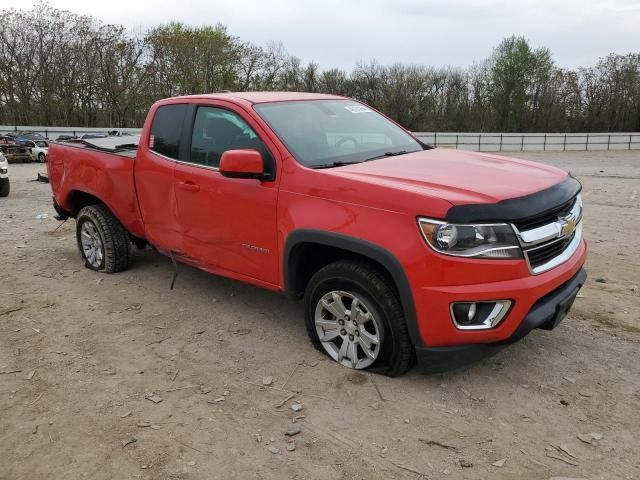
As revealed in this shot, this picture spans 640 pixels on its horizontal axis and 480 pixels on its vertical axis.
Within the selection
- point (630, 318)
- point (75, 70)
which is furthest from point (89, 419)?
point (75, 70)

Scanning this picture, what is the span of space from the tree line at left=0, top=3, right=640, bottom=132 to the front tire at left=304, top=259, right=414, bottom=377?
46882 millimetres

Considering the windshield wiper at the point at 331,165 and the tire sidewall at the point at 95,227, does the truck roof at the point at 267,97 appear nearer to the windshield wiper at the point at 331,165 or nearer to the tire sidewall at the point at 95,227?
the windshield wiper at the point at 331,165

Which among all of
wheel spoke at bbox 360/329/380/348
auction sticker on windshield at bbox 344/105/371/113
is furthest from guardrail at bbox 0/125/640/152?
wheel spoke at bbox 360/329/380/348

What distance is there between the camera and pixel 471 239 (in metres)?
3.04

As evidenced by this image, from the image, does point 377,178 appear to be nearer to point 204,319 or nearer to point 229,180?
point 229,180

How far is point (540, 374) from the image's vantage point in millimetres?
3627

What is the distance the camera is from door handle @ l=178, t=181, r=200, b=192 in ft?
14.5

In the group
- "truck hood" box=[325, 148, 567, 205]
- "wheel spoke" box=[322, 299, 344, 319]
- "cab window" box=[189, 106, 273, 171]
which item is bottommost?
"wheel spoke" box=[322, 299, 344, 319]

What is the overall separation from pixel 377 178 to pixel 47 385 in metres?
2.50

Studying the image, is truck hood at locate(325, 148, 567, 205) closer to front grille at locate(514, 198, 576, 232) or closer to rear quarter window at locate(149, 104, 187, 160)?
front grille at locate(514, 198, 576, 232)

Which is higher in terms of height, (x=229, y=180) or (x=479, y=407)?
(x=229, y=180)

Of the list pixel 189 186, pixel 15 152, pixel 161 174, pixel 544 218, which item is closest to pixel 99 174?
pixel 161 174

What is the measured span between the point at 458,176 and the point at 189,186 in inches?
84.1

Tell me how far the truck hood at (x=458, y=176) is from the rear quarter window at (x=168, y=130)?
5.64ft
